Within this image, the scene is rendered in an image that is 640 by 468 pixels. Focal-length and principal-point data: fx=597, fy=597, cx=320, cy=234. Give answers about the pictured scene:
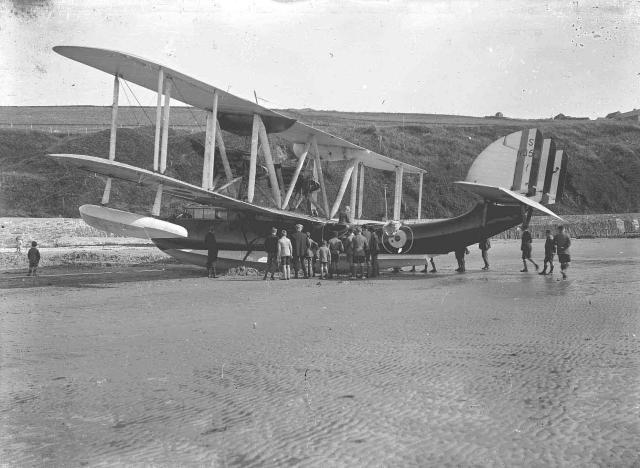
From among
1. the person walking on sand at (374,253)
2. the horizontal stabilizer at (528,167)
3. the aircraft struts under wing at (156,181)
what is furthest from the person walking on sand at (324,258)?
the horizontal stabilizer at (528,167)

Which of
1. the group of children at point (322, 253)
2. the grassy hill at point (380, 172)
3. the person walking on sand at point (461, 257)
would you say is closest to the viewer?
the group of children at point (322, 253)

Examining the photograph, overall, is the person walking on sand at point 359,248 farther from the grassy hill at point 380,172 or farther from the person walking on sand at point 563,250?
the grassy hill at point 380,172

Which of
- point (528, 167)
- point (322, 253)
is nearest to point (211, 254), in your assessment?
point (322, 253)

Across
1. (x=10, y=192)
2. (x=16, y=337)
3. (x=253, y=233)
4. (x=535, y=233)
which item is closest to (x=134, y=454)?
(x=16, y=337)

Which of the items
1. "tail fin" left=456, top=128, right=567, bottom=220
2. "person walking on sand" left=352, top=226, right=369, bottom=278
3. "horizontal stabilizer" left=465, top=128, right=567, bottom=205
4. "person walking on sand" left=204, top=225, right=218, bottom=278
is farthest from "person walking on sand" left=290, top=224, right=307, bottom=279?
"horizontal stabilizer" left=465, top=128, right=567, bottom=205

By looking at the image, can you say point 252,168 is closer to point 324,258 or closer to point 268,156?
point 268,156

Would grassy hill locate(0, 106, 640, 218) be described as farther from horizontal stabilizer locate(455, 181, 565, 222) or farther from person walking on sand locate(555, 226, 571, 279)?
person walking on sand locate(555, 226, 571, 279)
